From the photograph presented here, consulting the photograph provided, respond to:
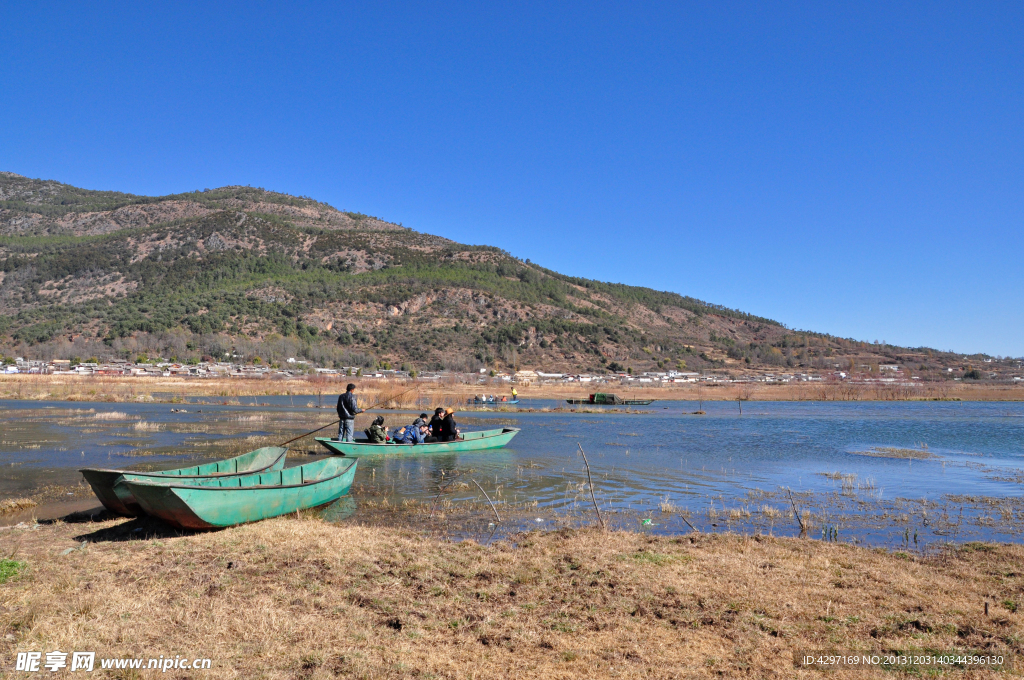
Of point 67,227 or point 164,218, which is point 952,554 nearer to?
point 164,218

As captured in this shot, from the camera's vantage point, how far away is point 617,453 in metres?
24.9

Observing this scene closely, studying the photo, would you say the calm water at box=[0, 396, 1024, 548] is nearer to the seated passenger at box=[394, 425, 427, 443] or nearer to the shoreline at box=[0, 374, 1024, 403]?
the seated passenger at box=[394, 425, 427, 443]

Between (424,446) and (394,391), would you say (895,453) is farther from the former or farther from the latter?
(394,391)

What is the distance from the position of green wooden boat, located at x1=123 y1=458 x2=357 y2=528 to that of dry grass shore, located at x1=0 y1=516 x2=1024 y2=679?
35cm

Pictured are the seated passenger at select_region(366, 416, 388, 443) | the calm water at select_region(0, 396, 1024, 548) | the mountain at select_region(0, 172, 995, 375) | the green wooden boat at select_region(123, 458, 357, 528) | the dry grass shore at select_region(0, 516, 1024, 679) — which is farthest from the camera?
the mountain at select_region(0, 172, 995, 375)

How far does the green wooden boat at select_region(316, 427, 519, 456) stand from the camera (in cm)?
2064

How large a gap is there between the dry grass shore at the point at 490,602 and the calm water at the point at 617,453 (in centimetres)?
398

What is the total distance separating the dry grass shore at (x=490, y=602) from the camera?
607cm

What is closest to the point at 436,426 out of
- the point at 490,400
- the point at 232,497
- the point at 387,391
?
the point at 232,497

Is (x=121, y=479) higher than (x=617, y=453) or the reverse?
higher

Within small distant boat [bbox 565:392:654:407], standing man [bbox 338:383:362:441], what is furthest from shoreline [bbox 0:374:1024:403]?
standing man [bbox 338:383:362:441]

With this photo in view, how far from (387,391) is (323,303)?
57038 millimetres

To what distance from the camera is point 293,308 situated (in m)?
99.1

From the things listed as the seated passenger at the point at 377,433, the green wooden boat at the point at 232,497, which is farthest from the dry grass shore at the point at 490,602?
the seated passenger at the point at 377,433
